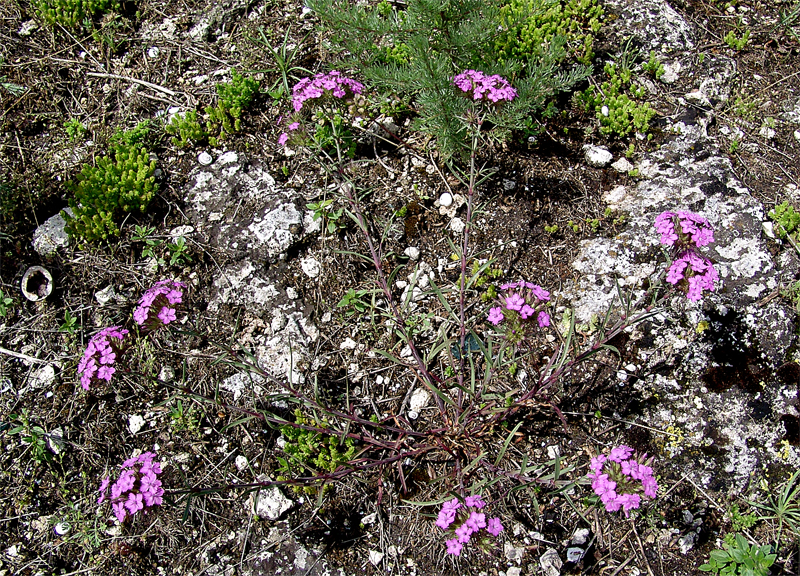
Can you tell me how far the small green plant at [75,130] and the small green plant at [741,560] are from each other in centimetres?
455

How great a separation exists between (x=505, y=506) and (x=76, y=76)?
421 cm

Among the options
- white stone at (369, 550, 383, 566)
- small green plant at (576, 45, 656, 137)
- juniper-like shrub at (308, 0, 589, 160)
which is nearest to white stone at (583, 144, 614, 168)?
small green plant at (576, 45, 656, 137)

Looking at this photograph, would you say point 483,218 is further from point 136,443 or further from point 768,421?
point 136,443

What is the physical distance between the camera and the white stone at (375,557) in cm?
279

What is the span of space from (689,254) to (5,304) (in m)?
3.78

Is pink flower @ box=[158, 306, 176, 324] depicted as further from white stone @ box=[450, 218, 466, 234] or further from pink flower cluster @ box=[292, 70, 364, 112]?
white stone @ box=[450, 218, 466, 234]

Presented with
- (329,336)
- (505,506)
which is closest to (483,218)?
(329,336)

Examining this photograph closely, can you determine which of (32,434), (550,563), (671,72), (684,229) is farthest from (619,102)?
(32,434)

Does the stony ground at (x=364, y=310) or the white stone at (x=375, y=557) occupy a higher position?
the stony ground at (x=364, y=310)

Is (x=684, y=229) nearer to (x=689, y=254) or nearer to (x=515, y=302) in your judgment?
(x=689, y=254)

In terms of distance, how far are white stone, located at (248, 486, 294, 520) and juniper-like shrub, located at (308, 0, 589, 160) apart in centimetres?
220

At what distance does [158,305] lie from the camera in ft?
8.85

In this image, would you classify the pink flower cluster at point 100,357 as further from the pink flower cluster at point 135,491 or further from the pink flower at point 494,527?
the pink flower at point 494,527

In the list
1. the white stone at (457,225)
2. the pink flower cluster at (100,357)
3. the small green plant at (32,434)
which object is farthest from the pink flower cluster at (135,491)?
the white stone at (457,225)
